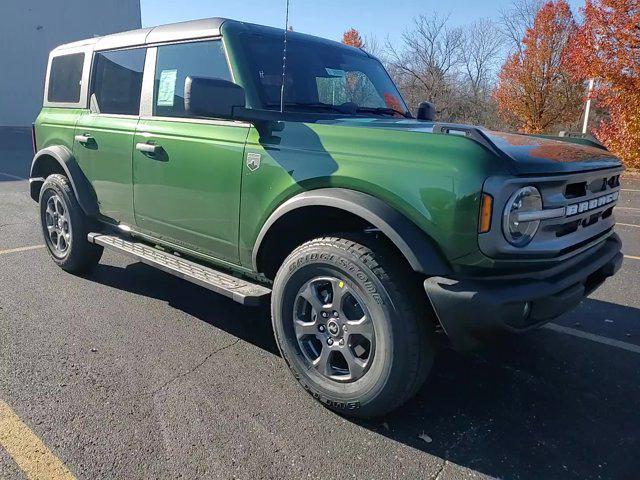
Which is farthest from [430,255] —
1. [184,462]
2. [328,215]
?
[184,462]

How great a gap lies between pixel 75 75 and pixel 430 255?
3903 millimetres

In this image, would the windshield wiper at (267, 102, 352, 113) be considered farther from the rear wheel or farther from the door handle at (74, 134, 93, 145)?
the rear wheel

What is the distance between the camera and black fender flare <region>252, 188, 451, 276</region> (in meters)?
2.38

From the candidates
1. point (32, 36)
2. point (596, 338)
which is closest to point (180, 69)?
point (596, 338)

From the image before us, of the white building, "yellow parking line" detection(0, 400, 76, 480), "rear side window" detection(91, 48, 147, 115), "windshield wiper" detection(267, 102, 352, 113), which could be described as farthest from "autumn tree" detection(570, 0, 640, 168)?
the white building

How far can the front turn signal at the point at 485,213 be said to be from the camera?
2230mm

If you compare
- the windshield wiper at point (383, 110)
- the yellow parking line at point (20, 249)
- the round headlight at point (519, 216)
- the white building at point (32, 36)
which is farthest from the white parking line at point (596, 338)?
the white building at point (32, 36)

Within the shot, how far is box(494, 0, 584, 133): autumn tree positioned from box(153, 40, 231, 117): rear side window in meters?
19.2

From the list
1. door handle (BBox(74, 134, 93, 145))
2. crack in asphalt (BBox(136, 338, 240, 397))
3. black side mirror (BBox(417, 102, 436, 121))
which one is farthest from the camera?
black side mirror (BBox(417, 102, 436, 121))

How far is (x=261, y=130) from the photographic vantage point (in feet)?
9.81

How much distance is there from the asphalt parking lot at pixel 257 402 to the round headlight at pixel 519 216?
69cm

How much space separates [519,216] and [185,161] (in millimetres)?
2114

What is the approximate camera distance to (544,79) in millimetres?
20453

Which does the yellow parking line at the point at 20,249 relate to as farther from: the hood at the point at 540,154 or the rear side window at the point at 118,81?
the hood at the point at 540,154
